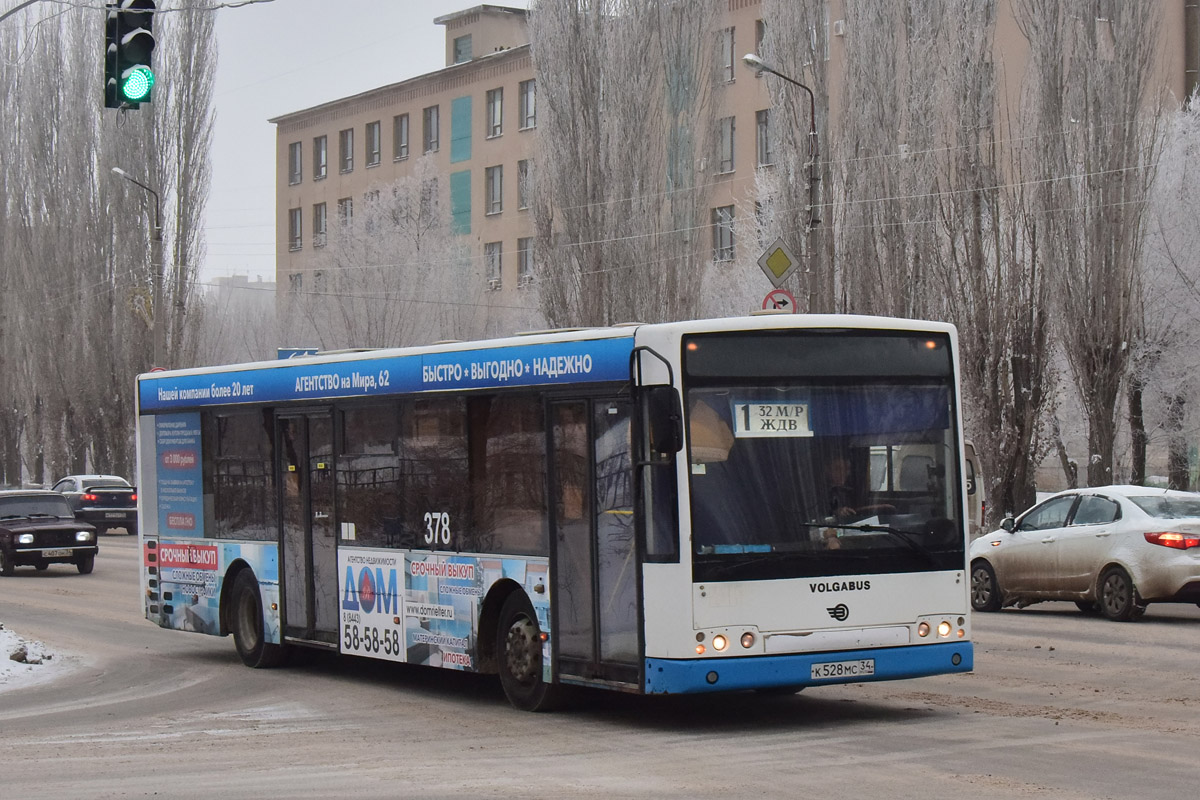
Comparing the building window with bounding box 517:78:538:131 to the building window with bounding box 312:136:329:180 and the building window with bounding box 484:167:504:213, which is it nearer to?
the building window with bounding box 484:167:504:213

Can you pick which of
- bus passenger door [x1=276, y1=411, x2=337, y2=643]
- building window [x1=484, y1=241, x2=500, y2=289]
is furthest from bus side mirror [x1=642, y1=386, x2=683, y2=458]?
building window [x1=484, y1=241, x2=500, y2=289]

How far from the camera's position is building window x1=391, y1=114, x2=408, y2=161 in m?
73.2

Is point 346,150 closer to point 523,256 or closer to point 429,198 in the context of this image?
point 523,256

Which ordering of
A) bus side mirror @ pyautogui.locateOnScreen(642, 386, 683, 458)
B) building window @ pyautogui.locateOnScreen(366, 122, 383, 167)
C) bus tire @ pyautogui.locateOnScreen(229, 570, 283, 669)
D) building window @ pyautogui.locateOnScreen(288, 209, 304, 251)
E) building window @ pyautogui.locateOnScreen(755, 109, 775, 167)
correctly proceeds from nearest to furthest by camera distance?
bus side mirror @ pyautogui.locateOnScreen(642, 386, 683, 458) < bus tire @ pyautogui.locateOnScreen(229, 570, 283, 669) < building window @ pyautogui.locateOnScreen(755, 109, 775, 167) < building window @ pyautogui.locateOnScreen(366, 122, 383, 167) < building window @ pyautogui.locateOnScreen(288, 209, 304, 251)

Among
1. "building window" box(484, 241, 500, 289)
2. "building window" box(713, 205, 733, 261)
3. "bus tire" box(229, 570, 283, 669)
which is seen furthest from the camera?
"building window" box(484, 241, 500, 289)

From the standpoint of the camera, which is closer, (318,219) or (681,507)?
(681,507)

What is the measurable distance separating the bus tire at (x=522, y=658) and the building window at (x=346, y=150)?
2579 inches

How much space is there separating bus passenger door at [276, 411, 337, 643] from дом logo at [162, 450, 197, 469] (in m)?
1.77

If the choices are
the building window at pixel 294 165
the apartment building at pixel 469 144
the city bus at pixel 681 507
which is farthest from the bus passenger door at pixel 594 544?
the building window at pixel 294 165

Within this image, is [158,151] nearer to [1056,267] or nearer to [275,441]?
[1056,267]

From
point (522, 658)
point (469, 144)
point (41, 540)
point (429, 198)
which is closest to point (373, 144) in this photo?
point (469, 144)

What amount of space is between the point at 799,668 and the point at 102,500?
127ft

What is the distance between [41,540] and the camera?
3133cm

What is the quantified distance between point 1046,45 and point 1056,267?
445 centimetres
